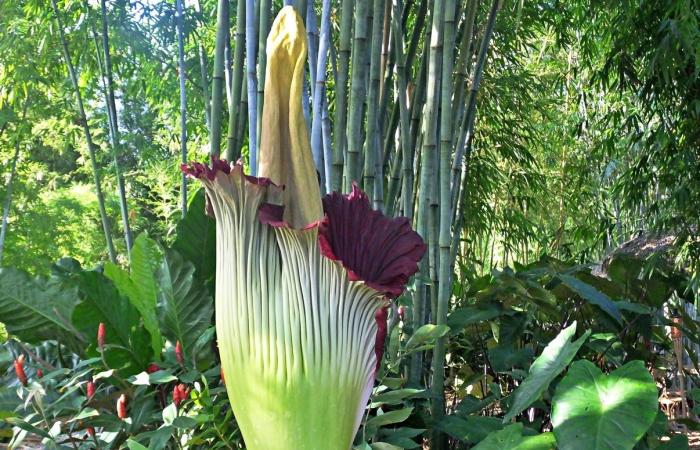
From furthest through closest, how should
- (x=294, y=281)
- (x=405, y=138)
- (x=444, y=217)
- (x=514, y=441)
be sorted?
(x=405, y=138)
(x=444, y=217)
(x=514, y=441)
(x=294, y=281)

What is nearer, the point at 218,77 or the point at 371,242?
the point at 371,242

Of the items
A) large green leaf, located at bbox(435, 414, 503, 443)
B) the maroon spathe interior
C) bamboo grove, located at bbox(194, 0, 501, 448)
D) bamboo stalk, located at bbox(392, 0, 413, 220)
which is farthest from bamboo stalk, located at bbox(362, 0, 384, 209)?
the maroon spathe interior

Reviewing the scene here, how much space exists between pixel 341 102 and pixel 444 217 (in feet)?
0.99

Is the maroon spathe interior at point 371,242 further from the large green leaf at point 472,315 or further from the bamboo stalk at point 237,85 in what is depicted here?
the large green leaf at point 472,315

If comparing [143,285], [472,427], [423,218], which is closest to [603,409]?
[472,427]

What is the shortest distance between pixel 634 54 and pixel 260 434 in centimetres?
330

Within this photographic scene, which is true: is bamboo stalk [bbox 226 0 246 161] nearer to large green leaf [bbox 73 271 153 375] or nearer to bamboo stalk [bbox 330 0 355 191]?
bamboo stalk [bbox 330 0 355 191]

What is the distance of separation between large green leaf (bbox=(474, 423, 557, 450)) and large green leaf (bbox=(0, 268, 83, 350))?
70 centimetres

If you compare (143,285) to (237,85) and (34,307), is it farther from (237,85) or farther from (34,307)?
(237,85)

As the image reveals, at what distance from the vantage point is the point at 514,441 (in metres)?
1.16

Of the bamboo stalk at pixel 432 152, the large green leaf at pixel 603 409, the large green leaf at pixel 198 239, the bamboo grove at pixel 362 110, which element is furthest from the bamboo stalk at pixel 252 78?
the large green leaf at pixel 603 409

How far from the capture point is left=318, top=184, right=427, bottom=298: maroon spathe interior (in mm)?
868

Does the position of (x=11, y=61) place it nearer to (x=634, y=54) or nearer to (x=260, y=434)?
(x=634, y=54)

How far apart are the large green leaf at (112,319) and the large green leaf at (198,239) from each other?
128 mm
